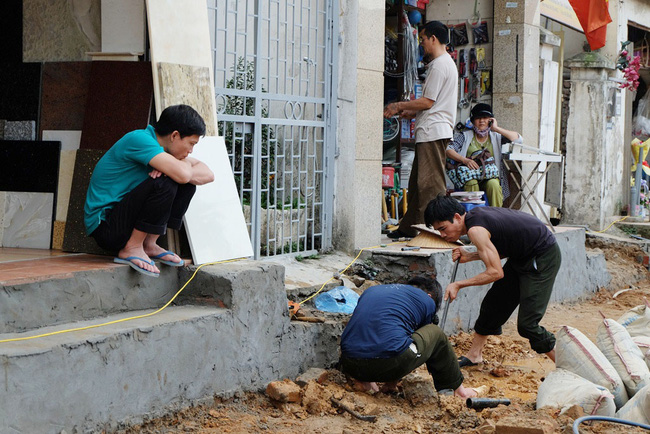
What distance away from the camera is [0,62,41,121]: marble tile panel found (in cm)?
616

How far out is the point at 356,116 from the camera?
8180mm

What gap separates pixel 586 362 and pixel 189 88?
3.33 metres

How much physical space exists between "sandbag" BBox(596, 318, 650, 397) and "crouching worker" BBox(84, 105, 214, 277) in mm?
3190

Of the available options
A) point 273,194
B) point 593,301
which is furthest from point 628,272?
point 273,194

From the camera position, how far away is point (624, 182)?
15641mm

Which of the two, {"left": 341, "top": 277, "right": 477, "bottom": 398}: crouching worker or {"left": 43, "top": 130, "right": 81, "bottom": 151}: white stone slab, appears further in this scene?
{"left": 43, "top": 130, "right": 81, "bottom": 151}: white stone slab

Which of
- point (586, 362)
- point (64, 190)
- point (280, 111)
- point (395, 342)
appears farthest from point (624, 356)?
point (64, 190)

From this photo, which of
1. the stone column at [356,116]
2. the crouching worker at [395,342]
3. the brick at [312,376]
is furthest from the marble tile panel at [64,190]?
the stone column at [356,116]

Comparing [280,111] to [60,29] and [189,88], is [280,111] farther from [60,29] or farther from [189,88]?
[60,29]

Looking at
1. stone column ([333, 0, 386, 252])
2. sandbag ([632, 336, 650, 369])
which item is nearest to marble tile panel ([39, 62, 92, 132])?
stone column ([333, 0, 386, 252])

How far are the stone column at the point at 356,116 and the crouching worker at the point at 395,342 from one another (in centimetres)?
219

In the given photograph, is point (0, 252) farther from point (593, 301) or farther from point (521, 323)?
point (593, 301)

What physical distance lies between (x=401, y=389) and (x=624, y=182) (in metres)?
10.8

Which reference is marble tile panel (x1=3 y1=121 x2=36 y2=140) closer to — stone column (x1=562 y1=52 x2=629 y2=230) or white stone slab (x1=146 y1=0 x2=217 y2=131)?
white stone slab (x1=146 y1=0 x2=217 y2=131)
